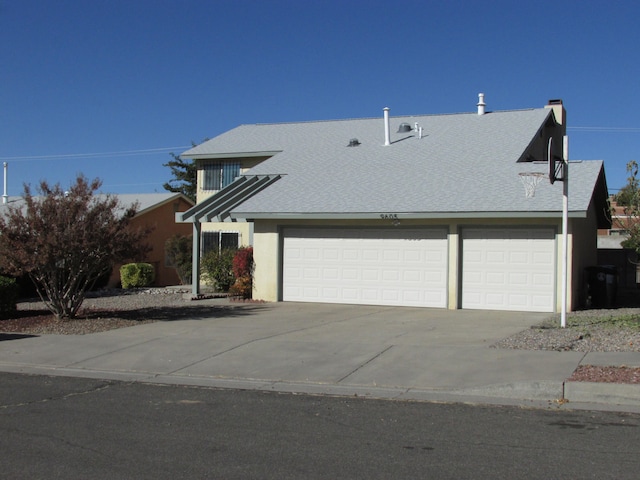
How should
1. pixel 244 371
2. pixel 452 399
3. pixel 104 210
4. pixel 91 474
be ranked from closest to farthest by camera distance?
pixel 91 474, pixel 452 399, pixel 244 371, pixel 104 210

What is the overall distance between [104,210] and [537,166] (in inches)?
468

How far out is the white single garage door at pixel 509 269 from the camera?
56.9 ft

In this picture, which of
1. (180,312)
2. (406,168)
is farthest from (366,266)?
(180,312)

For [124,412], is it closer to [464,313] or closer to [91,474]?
[91,474]

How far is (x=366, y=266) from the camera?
63.6 ft

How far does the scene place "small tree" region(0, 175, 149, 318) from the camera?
15.5 m

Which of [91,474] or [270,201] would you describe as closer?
[91,474]

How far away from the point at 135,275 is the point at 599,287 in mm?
18494

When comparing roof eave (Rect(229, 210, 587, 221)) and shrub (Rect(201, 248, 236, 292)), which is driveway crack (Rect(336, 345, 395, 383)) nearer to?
roof eave (Rect(229, 210, 587, 221))

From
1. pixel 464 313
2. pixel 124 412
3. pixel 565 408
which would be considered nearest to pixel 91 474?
pixel 124 412

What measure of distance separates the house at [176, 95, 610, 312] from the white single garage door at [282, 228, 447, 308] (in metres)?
0.03

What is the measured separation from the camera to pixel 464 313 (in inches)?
682

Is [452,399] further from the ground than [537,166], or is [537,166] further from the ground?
[537,166]

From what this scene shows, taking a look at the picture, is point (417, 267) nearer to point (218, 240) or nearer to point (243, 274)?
point (243, 274)
